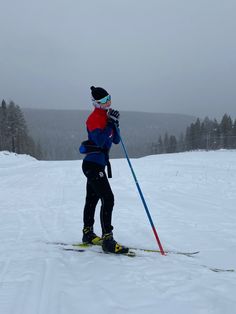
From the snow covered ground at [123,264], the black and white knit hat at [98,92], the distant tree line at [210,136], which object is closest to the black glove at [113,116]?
the black and white knit hat at [98,92]

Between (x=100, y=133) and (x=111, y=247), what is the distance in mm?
1719

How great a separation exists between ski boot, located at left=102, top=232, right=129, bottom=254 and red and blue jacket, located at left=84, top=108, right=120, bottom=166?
117cm

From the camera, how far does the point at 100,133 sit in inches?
204

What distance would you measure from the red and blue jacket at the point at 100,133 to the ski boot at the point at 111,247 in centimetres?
117

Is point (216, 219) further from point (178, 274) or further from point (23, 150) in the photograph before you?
point (23, 150)

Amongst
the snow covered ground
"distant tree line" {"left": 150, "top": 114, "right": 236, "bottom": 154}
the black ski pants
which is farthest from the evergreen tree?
the black ski pants

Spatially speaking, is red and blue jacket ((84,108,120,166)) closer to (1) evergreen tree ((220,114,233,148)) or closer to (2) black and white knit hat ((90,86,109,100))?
(2) black and white knit hat ((90,86,109,100))

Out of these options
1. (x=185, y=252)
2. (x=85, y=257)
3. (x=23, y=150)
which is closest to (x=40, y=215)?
(x=85, y=257)

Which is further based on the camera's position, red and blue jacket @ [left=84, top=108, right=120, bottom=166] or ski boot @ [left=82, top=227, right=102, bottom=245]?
ski boot @ [left=82, top=227, right=102, bottom=245]

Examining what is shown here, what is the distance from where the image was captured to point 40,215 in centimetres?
838

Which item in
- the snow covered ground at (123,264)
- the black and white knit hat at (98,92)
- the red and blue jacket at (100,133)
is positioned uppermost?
the black and white knit hat at (98,92)

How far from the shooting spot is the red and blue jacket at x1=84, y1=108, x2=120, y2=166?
5.18 meters

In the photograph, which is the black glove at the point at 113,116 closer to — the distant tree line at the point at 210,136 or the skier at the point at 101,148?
the skier at the point at 101,148

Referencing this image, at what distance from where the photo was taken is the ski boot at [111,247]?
16.7 ft
